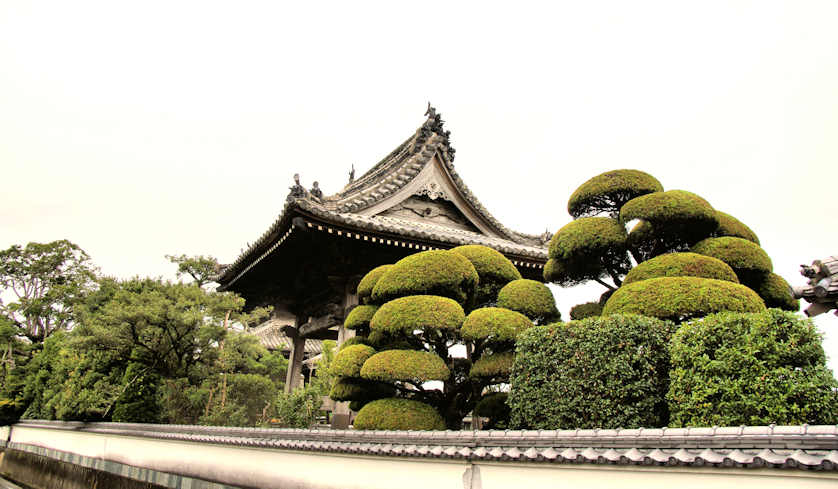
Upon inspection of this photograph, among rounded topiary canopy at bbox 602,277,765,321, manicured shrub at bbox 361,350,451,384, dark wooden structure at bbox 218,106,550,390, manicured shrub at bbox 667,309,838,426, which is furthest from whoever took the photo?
dark wooden structure at bbox 218,106,550,390

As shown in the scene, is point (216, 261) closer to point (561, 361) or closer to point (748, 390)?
point (561, 361)

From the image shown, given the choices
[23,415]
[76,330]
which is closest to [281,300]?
[76,330]

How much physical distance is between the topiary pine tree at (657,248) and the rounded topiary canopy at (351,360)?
3.25m

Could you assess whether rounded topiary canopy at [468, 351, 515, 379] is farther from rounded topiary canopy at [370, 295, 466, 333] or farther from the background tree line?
the background tree line

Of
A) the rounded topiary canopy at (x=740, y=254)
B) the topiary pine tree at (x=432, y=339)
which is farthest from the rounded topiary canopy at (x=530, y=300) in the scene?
the rounded topiary canopy at (x=740, y=254)

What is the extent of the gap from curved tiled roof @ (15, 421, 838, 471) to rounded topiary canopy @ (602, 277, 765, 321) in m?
2.52

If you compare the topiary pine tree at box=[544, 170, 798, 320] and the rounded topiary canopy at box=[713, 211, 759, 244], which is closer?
the topiary pine tree at box=[544, 170, 798, 320]

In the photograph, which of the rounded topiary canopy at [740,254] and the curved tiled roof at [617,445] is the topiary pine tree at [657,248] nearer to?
the rounded topiary canopy at [740,254]

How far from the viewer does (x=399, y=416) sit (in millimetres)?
7363

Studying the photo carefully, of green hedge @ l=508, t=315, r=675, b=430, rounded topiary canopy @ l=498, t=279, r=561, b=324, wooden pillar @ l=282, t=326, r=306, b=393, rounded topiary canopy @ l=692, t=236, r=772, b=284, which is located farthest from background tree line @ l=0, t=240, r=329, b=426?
rounded topiary canopy @ l=692, t=236, r=772, b=284

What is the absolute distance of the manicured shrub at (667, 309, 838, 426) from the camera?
4520mm

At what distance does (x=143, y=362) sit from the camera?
1236cm

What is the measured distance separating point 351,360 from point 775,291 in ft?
20.5

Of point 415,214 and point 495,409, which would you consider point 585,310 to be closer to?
point 495,409
